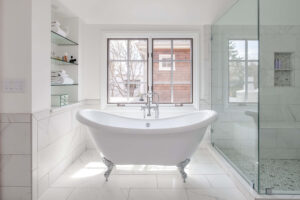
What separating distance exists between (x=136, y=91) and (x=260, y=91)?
6.27 ft

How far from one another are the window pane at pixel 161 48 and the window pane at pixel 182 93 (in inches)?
20.3

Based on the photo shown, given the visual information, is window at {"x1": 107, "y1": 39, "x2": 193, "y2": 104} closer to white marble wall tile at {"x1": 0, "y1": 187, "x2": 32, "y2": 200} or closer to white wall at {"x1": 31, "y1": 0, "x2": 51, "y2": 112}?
white wall at {"x1": 31, "y1": 0, "x2": 51, "y2": 112}

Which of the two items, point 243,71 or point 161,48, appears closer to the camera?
point 243,71

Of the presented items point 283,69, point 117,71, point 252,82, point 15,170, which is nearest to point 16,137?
point 15,170

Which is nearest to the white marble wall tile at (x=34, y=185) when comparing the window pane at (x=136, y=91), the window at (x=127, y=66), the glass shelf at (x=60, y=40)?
the glass shelf at (x=60, y=40)

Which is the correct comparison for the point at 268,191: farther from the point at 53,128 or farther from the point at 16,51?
the point at 16,51

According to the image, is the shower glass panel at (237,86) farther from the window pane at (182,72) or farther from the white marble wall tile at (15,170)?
the white marble wall tile at (15,170)

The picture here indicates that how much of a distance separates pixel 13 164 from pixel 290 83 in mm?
3348

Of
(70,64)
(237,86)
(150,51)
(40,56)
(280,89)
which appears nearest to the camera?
(40,56)

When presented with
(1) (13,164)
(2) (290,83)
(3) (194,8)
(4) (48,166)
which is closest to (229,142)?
(2) (290,83)

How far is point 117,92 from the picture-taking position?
3.47 metres

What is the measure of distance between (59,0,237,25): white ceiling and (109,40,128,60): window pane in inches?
12.3

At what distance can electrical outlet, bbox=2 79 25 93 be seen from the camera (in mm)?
1783

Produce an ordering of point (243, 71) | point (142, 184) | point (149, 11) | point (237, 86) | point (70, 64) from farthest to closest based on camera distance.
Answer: point (70, 64)
point (149, 11)
point (237, 86)
point (243, 71)
point (142, 184)
